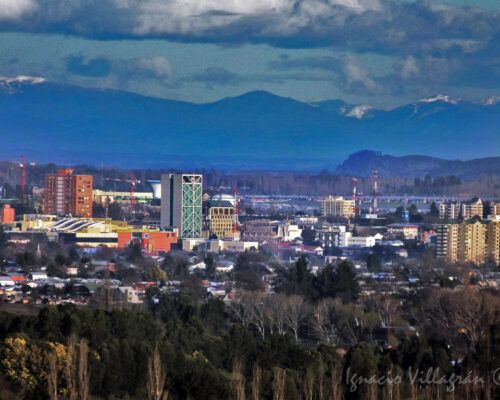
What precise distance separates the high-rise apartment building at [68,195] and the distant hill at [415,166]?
50.3 metres

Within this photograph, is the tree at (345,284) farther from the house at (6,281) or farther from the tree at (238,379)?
the tree at (238,379)

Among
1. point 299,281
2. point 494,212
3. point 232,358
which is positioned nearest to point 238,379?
point 232,358

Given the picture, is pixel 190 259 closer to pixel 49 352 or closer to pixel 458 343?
pixel 458 343

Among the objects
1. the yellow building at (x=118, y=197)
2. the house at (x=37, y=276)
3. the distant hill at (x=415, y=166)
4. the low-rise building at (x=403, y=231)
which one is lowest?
the house at (x=37, y=276)

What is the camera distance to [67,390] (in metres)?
19.3

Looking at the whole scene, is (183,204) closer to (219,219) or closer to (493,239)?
(219,219)

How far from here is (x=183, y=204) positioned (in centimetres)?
7000

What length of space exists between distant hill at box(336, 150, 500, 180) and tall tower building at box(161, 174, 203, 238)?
55125 millimetres

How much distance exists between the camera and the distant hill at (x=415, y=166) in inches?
5040

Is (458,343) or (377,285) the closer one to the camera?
(458,343)

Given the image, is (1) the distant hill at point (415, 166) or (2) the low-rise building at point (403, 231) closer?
(2) the low-rise building at point (403, 231)

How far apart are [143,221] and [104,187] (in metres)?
25.1

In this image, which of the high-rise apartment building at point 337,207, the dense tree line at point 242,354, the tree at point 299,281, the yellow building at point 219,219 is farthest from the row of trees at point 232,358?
the high-rise apartment building at point 337,207

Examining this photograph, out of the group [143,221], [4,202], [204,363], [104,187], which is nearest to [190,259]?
[143,221]
